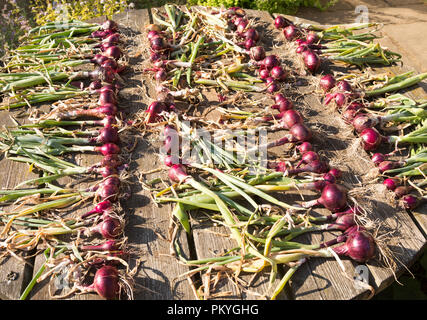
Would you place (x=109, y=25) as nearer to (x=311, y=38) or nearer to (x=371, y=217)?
(x=311, y=38)

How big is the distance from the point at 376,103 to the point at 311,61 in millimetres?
498

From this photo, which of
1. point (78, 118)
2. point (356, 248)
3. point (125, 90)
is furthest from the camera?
point (125, 90)

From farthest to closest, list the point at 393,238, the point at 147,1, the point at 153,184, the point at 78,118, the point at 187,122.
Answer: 1. the point at 147,1
2. the point at 78,118
3. the point at 187,122
4. the point at 153,184
5. the point at 393,238

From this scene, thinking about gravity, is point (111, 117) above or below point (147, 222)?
above

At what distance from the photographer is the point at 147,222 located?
160cm

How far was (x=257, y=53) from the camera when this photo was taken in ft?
8.13

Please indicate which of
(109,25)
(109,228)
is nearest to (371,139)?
(109,228)

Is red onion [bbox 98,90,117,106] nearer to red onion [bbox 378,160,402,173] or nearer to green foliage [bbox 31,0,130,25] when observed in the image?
red onion [bbox 378,160,402,173]

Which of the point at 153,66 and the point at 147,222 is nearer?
the point at 147,222

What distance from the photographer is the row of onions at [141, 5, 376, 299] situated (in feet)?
4.77

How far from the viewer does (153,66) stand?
A: 243cm

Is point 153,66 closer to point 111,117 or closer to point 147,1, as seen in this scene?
point 111,117
